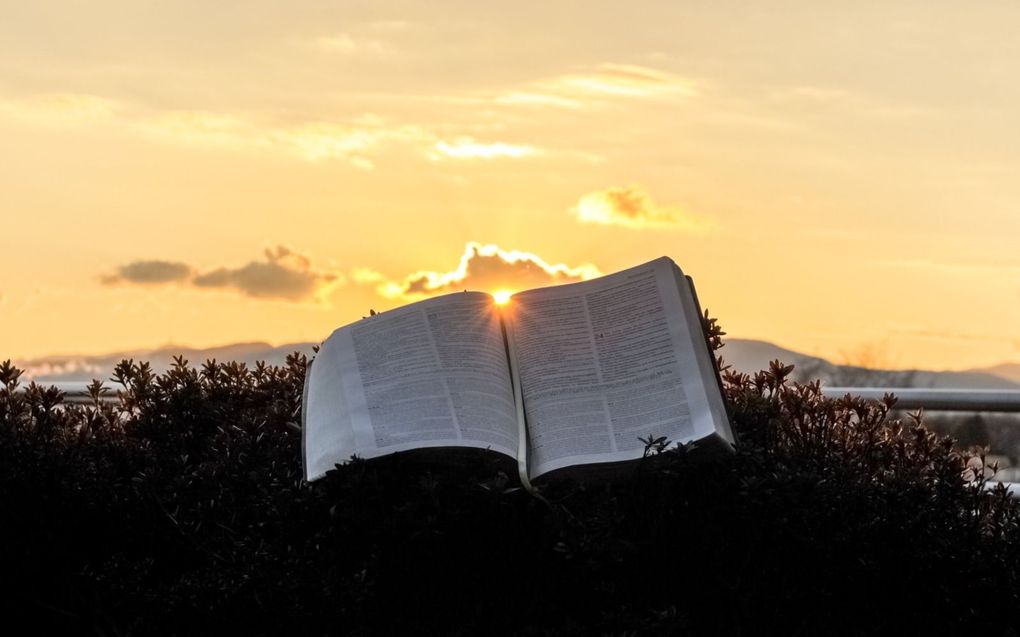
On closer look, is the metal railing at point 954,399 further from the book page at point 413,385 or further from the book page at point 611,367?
the book page at point 413,385

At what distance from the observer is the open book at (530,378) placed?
3.31 meters

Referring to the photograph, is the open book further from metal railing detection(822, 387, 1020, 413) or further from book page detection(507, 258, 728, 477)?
metal railing detection(822, 387, 1020, 413)

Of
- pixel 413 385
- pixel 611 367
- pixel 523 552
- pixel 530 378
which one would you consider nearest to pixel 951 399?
pixel 611 367

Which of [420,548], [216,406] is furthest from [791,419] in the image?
[216,406]

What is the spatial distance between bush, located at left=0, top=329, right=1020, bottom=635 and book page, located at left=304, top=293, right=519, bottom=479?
0.30 feet

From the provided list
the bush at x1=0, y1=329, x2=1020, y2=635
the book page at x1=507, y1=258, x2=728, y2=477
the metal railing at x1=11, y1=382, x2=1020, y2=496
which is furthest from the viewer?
the metal railing at x1=11, y1=382, x2=1020, y2=496

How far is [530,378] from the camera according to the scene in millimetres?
3520

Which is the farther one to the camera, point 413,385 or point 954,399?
point 954,399

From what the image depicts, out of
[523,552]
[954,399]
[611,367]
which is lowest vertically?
[523,552]

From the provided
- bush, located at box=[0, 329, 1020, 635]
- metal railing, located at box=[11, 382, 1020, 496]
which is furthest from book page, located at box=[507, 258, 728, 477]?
metal railing, located at box=[11, 382, 1020, 496]

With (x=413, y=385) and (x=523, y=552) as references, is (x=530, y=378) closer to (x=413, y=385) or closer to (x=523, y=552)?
(x=413, y=385)

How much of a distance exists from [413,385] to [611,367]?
0.60 m

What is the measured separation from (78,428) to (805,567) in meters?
2.63

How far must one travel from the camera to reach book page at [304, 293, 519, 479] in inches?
130
